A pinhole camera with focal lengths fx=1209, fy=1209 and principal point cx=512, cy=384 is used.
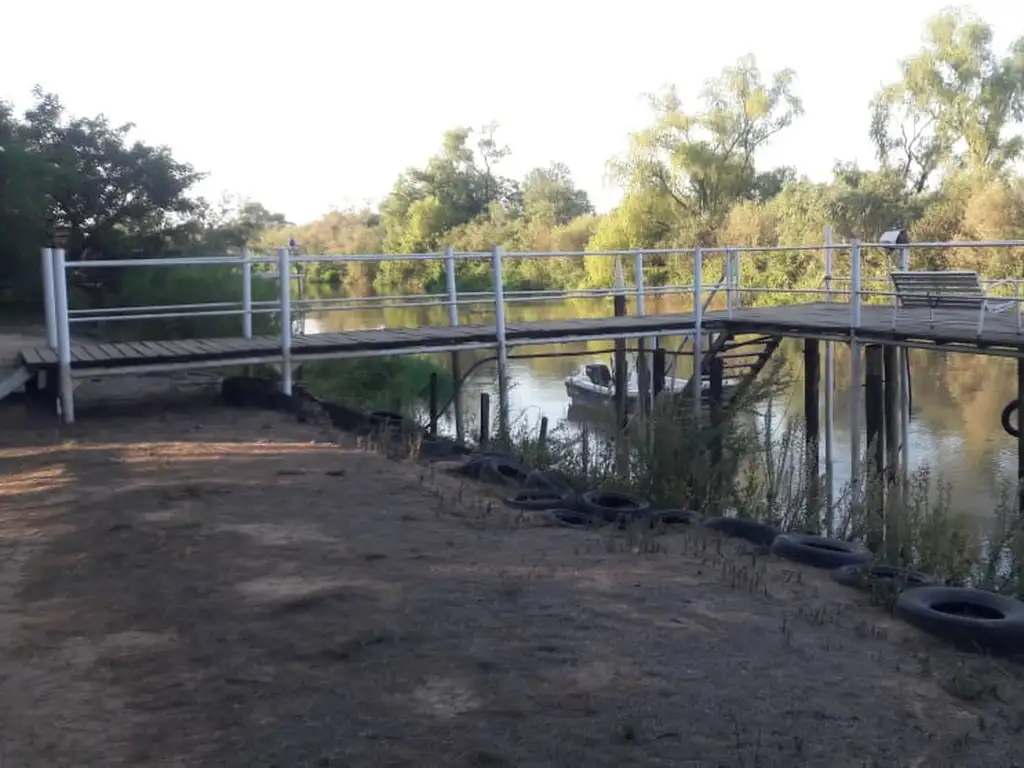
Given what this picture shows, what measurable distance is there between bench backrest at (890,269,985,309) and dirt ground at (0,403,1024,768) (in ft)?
22.7

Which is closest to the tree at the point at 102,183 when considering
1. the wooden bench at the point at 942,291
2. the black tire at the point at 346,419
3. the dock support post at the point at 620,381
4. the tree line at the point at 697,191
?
the tree line at the point at 697,191

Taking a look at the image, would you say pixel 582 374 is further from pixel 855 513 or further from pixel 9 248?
pixel 855 513

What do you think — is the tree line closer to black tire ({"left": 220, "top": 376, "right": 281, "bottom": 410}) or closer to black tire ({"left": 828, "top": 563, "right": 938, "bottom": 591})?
black tire ({"left": 220, "top": 376, "right": 281, "bottom": 410})

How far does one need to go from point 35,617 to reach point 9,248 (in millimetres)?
19969

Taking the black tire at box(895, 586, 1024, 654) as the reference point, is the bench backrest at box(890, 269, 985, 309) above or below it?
above

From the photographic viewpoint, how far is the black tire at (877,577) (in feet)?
19.6

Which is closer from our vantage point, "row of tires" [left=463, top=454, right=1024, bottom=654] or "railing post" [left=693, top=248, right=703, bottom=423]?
"row of tires" [left=463, top=454, right=1024, bottom=654]

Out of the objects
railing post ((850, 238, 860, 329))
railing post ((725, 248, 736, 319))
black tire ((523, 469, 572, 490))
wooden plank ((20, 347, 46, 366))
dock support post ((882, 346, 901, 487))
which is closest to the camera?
black tire ((523, 469, 572, 490))

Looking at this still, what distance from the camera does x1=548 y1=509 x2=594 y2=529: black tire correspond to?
24.1ft

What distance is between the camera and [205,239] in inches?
1053

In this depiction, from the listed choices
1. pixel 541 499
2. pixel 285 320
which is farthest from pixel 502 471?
pixel 285 320

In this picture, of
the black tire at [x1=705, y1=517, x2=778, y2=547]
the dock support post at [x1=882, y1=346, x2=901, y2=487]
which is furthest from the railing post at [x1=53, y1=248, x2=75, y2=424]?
the dock support post at [x1=882, y1=346, x2=901, y2=487]

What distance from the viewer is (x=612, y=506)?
818 cm

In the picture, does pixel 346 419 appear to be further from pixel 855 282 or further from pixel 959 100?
pixel 959 100
